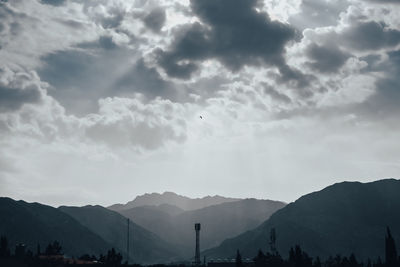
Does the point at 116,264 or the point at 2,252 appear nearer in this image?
the point at 2,252

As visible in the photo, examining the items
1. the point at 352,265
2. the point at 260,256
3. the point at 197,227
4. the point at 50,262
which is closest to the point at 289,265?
the point at 260,256

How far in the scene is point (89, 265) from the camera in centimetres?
12081

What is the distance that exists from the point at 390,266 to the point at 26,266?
96.1 m

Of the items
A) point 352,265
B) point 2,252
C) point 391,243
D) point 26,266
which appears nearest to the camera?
point 26,266

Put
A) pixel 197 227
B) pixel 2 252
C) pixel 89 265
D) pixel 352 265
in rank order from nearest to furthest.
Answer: pixel 2 252, pixel 89 265, pixel 352 265, pixel 197 227

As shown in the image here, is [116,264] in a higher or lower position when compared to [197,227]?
lower

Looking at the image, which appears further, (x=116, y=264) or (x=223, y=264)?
(x=223, y=264)

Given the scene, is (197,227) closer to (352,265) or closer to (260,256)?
(260,256)

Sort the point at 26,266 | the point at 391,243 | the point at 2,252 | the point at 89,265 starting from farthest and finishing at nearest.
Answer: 1. the point at 391,243
2. the point at 89,265
3. the point at 2,252
4. the point at 26,266

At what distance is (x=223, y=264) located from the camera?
607 feet

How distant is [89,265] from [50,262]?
35.0 ft

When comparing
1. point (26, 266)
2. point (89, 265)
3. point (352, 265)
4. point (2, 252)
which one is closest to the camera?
point (26, 266)

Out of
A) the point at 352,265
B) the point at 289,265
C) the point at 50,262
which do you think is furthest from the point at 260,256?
the point at 50,262

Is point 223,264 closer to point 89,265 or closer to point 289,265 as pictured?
point 289,265
